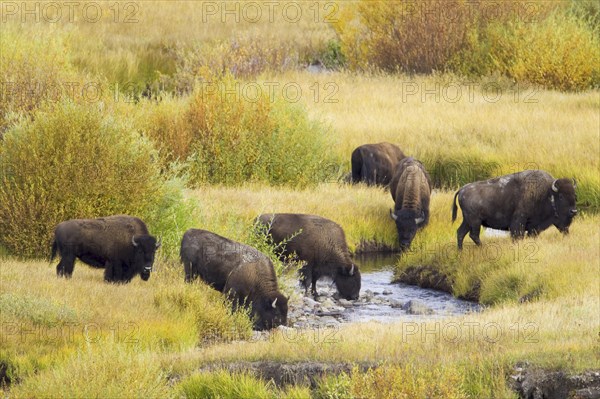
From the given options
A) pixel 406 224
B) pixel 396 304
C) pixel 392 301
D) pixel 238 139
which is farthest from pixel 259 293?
pixel 238 139

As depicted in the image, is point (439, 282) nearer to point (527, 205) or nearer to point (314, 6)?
point (527, 205)

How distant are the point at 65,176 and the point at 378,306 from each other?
5.13 metres

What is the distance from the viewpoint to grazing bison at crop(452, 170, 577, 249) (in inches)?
759

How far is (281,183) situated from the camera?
81.0ft

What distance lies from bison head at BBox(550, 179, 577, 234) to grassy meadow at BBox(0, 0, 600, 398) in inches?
16.4

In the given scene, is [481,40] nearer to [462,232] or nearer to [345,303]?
[462,232]

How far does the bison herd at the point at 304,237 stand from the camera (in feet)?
51.5

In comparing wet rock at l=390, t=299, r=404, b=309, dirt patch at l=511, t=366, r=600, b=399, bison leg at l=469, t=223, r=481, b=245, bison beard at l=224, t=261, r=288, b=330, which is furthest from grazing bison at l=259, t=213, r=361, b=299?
dirt patch at l=511, t=366, r=600, b=399

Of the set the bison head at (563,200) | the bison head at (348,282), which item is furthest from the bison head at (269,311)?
the bison head at (563,200)

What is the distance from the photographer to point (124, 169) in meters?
18.3

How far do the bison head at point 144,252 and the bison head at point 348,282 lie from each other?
3617mm

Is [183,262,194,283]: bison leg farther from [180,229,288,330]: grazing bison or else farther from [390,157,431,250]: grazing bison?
[390,157,431,250]: grazing bison

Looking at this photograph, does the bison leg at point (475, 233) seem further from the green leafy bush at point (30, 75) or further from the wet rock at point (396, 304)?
the green leafy bush at point (30, 75)

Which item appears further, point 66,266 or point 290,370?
point 66,266
